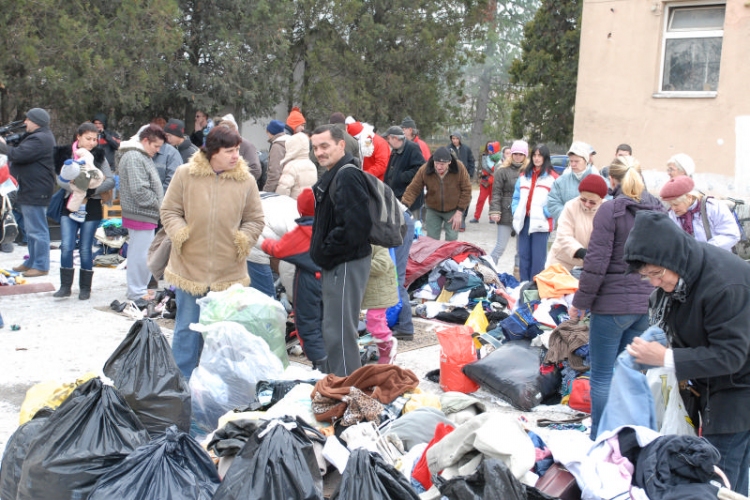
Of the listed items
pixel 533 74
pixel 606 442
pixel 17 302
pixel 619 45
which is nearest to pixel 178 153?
pixel 17 302

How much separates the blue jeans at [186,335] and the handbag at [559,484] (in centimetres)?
298

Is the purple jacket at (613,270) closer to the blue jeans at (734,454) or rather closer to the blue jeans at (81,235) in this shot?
the blue jeans at (734,454)

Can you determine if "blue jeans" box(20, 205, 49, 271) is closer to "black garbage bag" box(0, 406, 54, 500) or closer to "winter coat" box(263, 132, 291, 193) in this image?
"winter coat" box(263, 132, 291, 193)

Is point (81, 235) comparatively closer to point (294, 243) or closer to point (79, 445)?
point (294, 243)

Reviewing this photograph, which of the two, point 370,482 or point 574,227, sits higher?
point 574,227

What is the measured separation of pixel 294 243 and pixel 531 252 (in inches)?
149

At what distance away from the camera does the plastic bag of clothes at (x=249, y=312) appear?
5.48m

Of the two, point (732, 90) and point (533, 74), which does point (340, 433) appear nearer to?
point (732, 90)

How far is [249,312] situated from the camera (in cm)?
559

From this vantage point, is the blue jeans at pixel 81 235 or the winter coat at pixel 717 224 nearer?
the winter coat at pixel 717 224

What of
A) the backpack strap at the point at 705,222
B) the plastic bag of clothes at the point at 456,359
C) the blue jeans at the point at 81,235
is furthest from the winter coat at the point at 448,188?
the plastic bag of clothes at the point at 456,359

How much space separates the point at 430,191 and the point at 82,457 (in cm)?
678

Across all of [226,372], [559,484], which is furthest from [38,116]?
[559,484]

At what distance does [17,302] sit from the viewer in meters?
8.30
